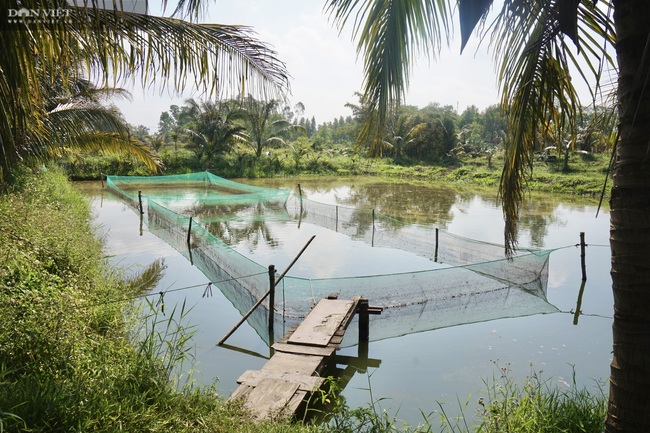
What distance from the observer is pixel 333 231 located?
1104 cm

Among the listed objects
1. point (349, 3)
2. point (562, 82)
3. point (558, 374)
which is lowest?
point (558, 374)

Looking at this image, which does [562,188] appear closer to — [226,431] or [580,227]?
[580,227]

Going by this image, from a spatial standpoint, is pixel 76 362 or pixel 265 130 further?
pixel 265 130

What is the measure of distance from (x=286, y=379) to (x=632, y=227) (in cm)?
259

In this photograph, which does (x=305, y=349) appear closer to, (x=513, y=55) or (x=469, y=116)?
(x=513, y=55)

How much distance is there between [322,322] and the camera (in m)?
4.68

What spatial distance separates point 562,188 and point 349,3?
19.9 meters

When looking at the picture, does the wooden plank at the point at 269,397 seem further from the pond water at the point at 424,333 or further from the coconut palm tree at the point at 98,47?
the coconut palm tree at the point at 98,47

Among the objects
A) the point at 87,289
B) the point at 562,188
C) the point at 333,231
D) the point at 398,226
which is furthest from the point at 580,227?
the point at 87,289

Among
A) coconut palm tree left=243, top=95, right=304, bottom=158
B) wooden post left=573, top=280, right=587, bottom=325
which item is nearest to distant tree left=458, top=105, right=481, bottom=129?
coconut palm tree left=243, top=95, right=304, bottom=158

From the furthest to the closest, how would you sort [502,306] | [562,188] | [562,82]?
[562,188] < [502,306] < [562,82]

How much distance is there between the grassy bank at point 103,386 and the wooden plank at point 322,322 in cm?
107

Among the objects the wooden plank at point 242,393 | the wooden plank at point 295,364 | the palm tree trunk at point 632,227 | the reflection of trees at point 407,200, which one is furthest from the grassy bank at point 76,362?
the reflection of trees at point 407,200

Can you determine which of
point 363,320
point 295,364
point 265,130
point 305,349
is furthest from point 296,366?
point 265,130
